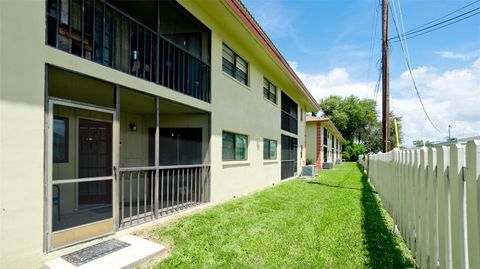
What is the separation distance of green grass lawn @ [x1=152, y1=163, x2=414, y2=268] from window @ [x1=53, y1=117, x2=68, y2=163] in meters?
1.97

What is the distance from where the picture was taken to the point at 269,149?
14.4 metres

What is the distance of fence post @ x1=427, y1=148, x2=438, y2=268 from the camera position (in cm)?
309

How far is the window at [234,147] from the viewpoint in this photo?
376 inches

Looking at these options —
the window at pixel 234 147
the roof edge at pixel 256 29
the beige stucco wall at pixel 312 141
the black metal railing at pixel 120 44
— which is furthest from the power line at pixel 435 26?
the beige stucco wall at pixel 312 141

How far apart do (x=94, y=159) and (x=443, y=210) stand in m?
4.77

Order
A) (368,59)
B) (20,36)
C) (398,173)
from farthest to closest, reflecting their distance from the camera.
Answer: (368,59), (398,173), (20,36)

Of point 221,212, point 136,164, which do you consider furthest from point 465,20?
point 136,164

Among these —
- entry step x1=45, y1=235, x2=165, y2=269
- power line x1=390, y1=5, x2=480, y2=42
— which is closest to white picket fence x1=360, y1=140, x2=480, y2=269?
entry step x1=45, y1=235, x2=165, y2=269

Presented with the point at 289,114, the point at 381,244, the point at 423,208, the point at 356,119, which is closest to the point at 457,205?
the point at 423,208

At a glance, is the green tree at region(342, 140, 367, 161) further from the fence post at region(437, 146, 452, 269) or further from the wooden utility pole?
the fence post at region(437, 146, 452, 269)

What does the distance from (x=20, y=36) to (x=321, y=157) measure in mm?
27851

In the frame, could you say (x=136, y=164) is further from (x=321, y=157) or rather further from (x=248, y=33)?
(x=321, y=157)

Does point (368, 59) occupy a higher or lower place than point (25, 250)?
higher

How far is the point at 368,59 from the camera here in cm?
2078
